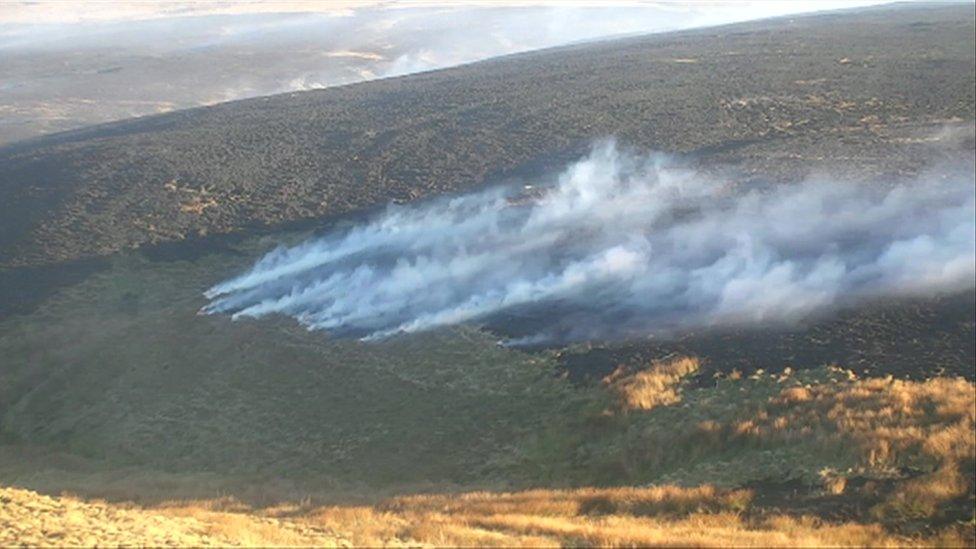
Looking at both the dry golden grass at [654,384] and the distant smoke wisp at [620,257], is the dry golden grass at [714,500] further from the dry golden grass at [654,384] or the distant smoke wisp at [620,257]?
the distant smoke wisp at [620,257]

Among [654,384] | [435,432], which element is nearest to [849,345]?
[654,384]

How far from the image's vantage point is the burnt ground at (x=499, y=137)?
40406mm

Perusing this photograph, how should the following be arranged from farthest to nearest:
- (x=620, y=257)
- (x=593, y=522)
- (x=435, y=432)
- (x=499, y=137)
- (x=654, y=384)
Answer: (x=499, y=137) < (x=620, y=257) < (x=435, y=432) < (x=654, y=384) < (x=593, y=522)

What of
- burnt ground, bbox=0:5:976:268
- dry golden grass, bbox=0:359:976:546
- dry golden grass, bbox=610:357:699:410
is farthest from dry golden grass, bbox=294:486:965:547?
burnt ground, bbox=0:5:976:268

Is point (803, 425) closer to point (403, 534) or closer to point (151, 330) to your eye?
point (403, 534)

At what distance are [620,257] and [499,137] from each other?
28.2m

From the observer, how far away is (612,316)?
99.3 feet

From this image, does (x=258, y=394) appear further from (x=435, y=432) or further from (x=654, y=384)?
(x=654, y=384)

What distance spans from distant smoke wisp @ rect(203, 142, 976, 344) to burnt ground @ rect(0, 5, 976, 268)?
3.50 metres

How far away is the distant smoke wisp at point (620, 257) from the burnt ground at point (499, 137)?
3.50 metres

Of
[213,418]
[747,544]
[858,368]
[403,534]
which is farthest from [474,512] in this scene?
[213,418]

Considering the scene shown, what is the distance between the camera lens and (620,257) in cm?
3466

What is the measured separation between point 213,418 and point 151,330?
397 inches

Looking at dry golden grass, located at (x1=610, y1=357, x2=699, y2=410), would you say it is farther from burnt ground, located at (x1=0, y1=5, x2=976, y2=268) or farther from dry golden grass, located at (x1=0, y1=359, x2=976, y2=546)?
burnt ground, located at (x1=0, y1=5, x2=976, y2=268)
